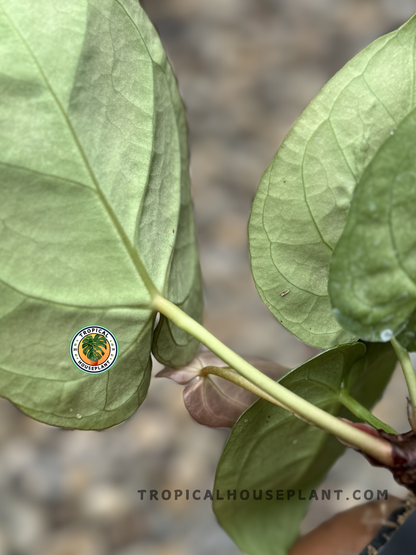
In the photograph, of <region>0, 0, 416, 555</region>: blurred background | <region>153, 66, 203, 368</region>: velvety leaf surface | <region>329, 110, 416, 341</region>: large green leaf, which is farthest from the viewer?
<region>0, 0, 416, 555</region>: blurred background

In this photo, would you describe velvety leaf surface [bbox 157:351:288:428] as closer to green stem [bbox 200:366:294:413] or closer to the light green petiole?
green stem [bbox 200:366:294:413]

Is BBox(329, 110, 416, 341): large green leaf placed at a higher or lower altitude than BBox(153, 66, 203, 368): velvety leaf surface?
higher

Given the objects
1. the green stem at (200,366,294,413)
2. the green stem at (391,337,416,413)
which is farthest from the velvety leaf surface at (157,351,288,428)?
the green stem at (391,337,416,413)

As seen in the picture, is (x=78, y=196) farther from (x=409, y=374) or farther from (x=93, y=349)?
(x=409, y=374)

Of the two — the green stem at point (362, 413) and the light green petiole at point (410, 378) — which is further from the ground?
the light green petiole at point (410, 378)

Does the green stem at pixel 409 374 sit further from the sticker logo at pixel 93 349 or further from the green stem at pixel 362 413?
the sticker logo at pixel 93 349

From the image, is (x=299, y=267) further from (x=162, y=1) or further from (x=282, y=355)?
(x=162, y=1)

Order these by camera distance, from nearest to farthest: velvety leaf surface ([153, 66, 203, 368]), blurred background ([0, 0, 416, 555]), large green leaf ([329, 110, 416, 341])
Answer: large green leaf ([329, 110, 416, 341])
velvety leaf surface ([153, 66, 203, 368])
blurred background ([0, 0, 416, 555])

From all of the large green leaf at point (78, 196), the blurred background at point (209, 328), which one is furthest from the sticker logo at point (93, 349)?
the blurred background at point (209, 328)

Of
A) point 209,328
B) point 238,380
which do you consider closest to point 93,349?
point 238,380
